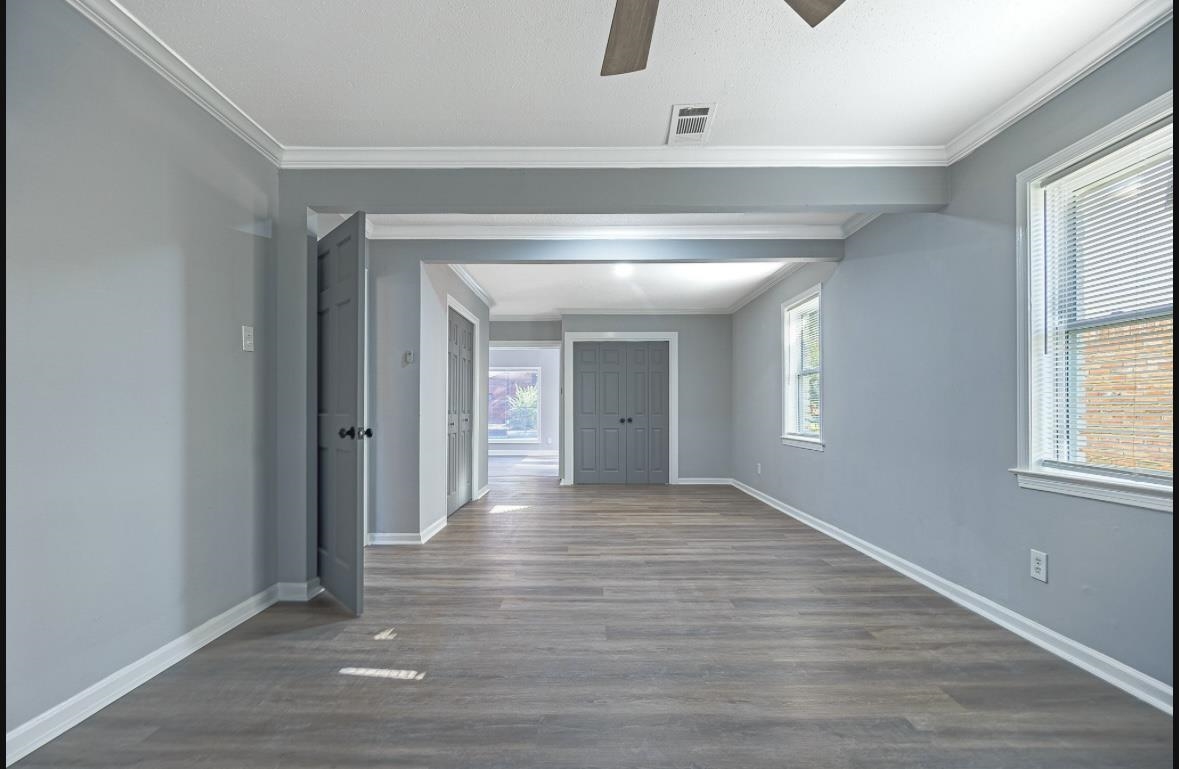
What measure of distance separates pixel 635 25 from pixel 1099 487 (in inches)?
96.7

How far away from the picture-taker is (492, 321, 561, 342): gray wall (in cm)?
911

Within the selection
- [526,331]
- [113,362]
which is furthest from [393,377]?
[526,331]

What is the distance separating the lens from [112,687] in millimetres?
2383

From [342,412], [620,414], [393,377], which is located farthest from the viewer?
[620,414]

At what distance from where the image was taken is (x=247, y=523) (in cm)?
325

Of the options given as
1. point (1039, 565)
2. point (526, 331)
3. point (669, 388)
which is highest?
point (526, 331)

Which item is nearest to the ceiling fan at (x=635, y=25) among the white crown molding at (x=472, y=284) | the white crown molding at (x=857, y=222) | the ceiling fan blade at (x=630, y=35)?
the ceiling fan blade at (x=630, y=35)

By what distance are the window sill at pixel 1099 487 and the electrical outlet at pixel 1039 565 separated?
0.28 metres

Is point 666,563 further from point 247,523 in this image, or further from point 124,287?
point 124,287

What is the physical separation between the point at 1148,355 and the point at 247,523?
153 inches

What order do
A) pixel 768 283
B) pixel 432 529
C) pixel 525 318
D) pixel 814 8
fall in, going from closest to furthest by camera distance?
pixel 814 8 < pixel 432 529 < pixel 768 283 < pixel 525 318

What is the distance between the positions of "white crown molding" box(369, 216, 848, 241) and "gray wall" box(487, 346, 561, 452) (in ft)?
29.3

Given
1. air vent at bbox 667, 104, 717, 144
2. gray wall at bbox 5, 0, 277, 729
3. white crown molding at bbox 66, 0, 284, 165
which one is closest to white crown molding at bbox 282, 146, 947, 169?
air vent at bbox 667, 104, 717, 144

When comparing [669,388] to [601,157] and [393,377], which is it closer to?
[393,377]
